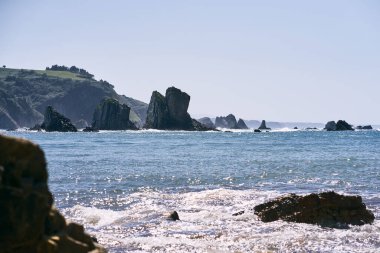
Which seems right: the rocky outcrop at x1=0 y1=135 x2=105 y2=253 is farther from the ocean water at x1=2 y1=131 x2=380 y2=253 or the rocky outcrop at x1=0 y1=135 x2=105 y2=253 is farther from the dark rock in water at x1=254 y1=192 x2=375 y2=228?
the dark rock in water at x1=254 y1=192 x2=375 y2=228

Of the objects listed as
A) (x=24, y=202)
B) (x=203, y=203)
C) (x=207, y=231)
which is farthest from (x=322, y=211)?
(x=24, y=202)

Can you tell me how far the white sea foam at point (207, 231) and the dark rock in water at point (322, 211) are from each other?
0.62 m

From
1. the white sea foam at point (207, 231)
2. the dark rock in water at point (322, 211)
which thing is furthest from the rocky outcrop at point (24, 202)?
the dark rock in water at point (322, 211)

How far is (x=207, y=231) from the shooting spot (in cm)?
1745

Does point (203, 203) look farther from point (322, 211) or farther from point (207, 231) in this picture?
point (322, 211)

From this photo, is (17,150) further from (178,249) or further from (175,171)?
(175,171)

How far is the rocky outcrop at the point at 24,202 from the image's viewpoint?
675cm

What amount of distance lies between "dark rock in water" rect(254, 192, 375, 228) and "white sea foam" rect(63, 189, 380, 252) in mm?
623

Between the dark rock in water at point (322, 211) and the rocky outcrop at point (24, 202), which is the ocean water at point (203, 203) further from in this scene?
the rocky outcrop at point (24, 202)

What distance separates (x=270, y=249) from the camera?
47.8ft

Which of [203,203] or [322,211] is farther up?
[322,211]

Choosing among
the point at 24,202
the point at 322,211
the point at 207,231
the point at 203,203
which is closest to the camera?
the point at 24,202

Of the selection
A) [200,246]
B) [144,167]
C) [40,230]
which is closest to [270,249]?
[200,246]

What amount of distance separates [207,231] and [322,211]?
17.2 ft
